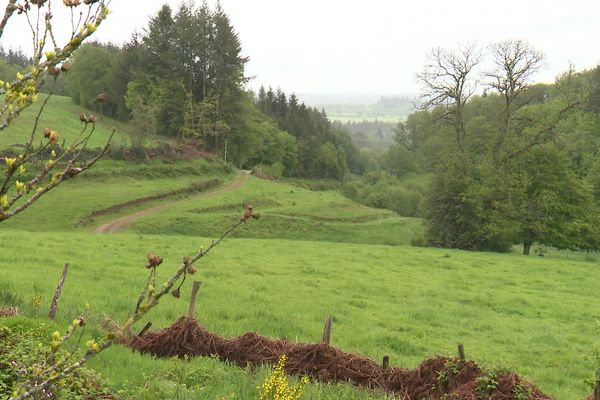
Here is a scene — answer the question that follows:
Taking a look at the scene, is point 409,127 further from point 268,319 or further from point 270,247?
point 268,319

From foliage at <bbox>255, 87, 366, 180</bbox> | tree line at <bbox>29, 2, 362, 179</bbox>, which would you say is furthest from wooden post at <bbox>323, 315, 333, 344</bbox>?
foliage at <bbox>255, 87, 366, 180</bbox>

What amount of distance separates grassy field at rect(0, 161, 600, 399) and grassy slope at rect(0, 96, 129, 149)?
1463cm

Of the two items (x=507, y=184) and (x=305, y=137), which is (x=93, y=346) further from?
(x=305, y=137)

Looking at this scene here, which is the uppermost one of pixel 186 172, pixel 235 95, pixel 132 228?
pixel 235 95

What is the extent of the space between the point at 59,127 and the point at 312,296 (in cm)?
5075

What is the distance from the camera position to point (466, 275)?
2703 centimetres

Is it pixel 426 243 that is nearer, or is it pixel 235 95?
pixel 426 243

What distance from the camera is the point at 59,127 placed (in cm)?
5859

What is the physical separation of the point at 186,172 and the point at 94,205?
16052mm

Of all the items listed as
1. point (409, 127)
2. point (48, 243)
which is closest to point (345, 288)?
point (48, 243)

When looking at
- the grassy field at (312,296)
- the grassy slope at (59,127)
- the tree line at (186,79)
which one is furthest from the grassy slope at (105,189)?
the tree line at (186,79)

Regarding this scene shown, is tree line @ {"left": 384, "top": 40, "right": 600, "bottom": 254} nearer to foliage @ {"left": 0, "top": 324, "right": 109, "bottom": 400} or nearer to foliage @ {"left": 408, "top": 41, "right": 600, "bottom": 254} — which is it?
foliage @ {"left": 408, "top": 41, "right": 600, "bottom": 254}

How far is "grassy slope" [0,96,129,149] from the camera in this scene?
164 feet

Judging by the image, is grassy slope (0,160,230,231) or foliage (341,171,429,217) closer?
grassy slope (0,160,230,231)
